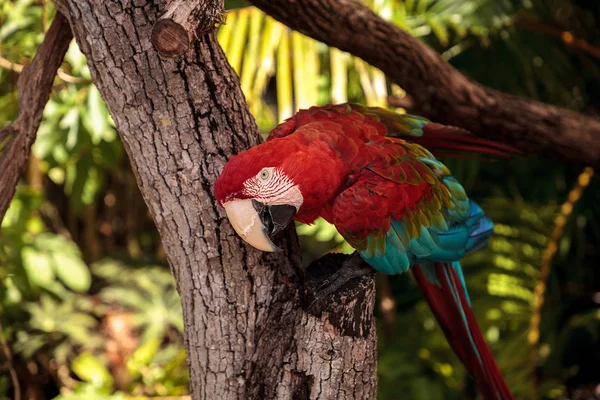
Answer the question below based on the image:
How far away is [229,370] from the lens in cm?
98

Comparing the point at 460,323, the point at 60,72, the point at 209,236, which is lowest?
the point at 460,323

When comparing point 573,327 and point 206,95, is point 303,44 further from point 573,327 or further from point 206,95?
point 573,327

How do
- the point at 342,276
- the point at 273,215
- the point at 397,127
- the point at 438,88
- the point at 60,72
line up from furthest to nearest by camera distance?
the point at 438,88 → the point at 60,72 → the point at 397,127 → the point at 342,276 → the point at 273,215

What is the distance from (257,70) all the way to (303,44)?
20 centimetres

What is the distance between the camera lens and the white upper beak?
2.86 ft

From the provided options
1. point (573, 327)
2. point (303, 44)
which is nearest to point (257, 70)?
point (303, 44)

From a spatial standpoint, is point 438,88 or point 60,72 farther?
point 438,88

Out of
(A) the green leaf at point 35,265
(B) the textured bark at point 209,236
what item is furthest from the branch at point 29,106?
(A) the green leaf at point 35,265

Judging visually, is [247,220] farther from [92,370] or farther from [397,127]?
[92,370]

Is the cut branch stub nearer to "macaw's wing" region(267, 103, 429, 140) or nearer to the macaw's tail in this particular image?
"macaw's wing" region(267, 103, 429, 140)

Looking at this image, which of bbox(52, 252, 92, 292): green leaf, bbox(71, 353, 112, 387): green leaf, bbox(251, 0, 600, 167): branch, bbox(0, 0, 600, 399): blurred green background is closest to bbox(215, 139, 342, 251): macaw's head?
bbox(251, 0, 600, 167): branch

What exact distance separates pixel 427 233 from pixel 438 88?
0.50m

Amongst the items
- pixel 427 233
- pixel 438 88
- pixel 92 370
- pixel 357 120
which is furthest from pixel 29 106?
pixel 92 370

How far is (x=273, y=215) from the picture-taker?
0.90 m
